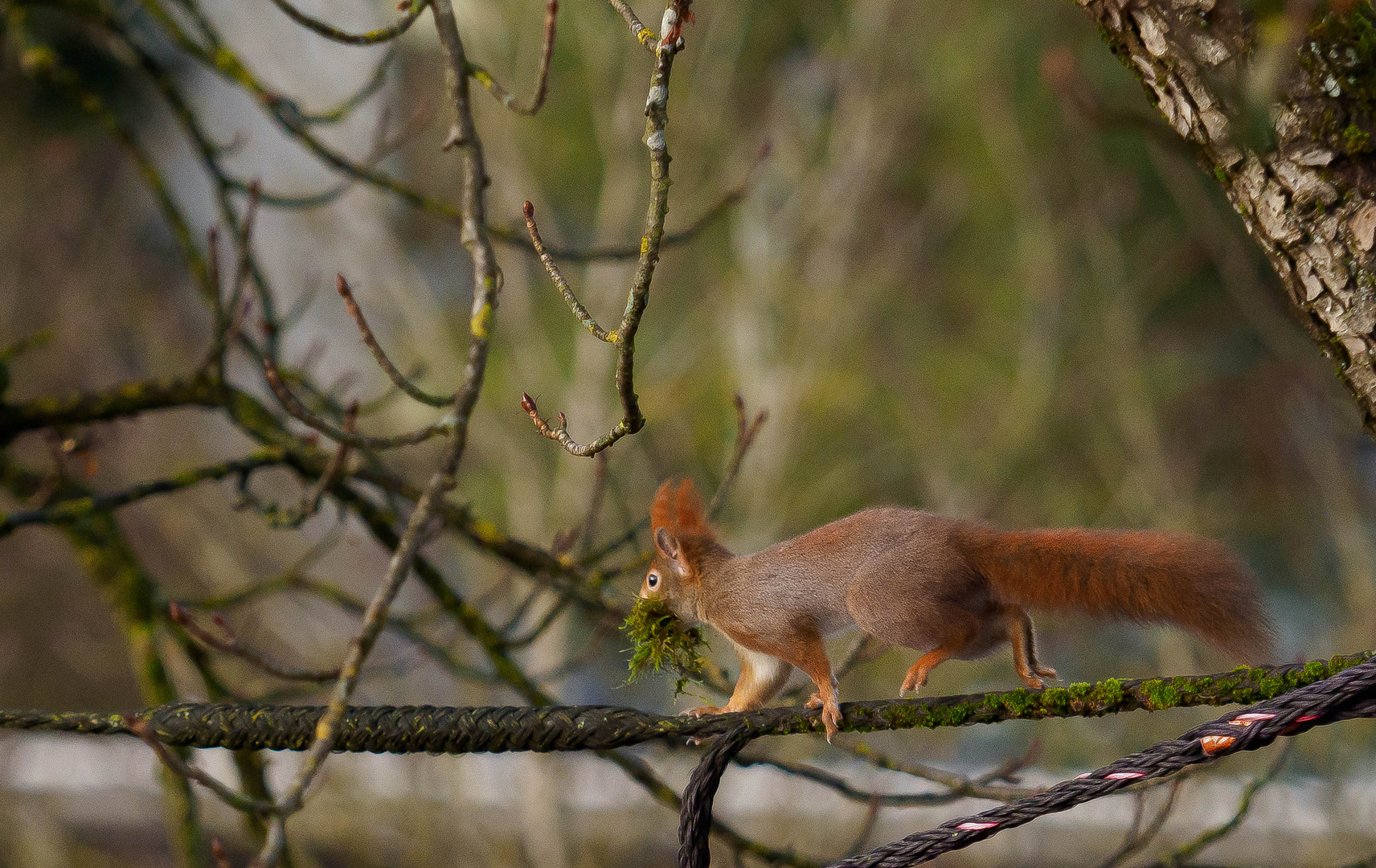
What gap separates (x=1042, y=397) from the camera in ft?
18.9

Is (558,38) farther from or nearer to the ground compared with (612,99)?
farther from the ground

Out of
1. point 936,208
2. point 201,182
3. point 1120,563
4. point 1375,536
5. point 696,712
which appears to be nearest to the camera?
point 1120,563

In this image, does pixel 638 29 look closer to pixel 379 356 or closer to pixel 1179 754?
pixel 379 356

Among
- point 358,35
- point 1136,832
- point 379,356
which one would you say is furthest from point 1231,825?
point 358,35

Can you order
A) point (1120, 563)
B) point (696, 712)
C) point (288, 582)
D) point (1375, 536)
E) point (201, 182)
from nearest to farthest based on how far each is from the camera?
point (1120, 563) → point (696, 712) → point (288, 582) → point (1375, 536) → point (201, 182)

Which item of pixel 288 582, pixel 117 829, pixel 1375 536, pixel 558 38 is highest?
pixel 558 38

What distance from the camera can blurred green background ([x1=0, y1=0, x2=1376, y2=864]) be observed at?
18.0 ft

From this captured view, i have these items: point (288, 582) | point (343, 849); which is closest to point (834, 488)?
point (343, 849)

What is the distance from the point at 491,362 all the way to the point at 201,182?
1903 mm

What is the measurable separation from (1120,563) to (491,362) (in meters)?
6.15

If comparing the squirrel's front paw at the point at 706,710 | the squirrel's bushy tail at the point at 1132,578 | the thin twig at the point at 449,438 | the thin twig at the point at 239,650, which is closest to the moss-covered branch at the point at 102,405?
the thin twig at the point at 239,650

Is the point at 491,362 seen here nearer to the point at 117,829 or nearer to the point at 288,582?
the point at 117,829

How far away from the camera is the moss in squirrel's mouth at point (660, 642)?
4.23 feet

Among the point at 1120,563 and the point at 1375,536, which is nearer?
the point at 1120,563
